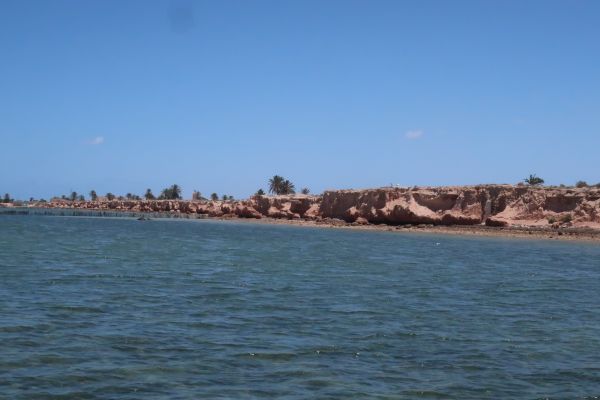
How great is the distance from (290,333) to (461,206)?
58.9 metres

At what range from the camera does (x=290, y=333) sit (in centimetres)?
1325

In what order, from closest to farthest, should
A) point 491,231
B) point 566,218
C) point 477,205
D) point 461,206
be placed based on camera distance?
point 566,218, point 491,231, point 477,205, point 461,206

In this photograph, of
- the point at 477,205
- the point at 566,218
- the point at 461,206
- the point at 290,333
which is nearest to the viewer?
the point at 290,333

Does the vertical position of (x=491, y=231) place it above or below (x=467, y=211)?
below

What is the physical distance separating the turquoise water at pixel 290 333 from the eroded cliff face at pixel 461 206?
3849 centimetres

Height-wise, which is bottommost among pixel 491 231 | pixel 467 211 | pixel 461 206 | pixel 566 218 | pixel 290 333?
pixel 290 333

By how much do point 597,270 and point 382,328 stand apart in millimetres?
19546

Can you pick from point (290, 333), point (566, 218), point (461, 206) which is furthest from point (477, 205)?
point (290, 333)

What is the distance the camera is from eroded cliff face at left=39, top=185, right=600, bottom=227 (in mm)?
62178

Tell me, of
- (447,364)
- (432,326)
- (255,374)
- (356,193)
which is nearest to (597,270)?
(432,326)

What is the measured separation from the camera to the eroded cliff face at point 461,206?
204ft

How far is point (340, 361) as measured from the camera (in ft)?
36.6

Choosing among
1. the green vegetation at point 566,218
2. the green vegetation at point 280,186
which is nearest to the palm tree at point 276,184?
the green vegetation at point 280,186

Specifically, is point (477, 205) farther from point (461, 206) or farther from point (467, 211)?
point (461, 206)
